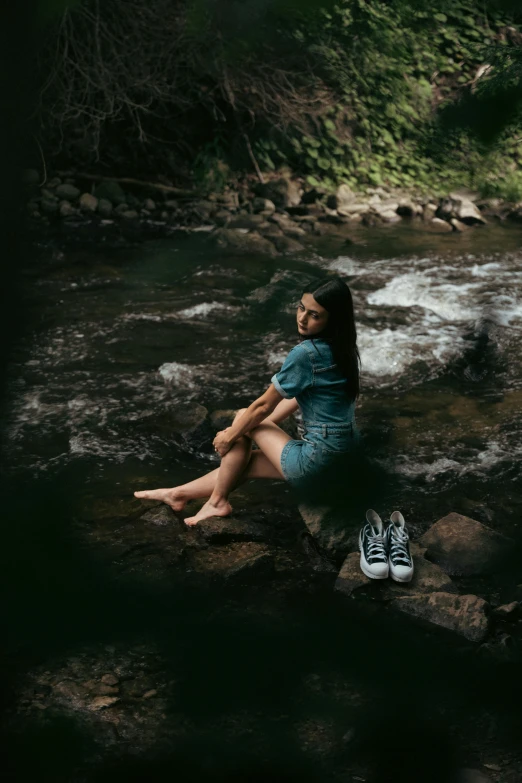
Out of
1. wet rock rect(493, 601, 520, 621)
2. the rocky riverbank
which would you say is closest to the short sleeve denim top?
wet rock rect(493, 601, 520, 621)

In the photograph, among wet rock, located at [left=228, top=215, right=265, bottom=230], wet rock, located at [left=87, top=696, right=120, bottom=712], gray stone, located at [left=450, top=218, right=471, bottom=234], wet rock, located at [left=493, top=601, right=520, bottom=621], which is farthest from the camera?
gray stone, located at [left=450, top=218, right=471, bottom=234]

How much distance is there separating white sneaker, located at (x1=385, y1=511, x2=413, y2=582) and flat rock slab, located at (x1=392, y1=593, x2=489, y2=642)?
0.10 metres

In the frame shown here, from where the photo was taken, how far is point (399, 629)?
3.64 meters

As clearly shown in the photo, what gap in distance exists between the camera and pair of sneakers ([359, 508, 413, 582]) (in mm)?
3811

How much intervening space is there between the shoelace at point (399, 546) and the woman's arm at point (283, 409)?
2.68 feet

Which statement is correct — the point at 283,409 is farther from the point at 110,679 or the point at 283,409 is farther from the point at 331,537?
the point at 110,679

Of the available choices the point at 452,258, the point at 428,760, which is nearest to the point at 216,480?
the point at 428,760

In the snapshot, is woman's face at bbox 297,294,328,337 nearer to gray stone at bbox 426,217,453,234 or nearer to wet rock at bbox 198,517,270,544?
wet rock at bbox 198,517,270,544

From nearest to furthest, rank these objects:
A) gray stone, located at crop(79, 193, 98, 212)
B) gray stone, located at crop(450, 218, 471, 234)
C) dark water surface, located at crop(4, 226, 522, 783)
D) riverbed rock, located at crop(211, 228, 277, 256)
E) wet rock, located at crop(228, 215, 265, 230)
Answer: dark water surface, located at crop(4, 226, 522, 783), riverbed rock, located at crop(211, 228, 277, 256), wet rock, located at crop(228, 215, 265, 230), gray stone, located at crop(79, 193, 98, 212), gray stone, located at crop(450, 218, 471, 234)

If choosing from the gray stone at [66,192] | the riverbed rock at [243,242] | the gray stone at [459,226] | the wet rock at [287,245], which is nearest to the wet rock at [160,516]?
the riverbed rock at [243,242]

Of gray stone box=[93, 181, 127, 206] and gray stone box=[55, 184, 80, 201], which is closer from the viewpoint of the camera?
gray stone box=[55, 184, 80, 201]

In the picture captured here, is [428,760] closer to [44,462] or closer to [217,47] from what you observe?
[44,462]

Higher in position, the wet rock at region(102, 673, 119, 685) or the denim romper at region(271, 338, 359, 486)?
the denim romper at region(271, 338, 359, 486)

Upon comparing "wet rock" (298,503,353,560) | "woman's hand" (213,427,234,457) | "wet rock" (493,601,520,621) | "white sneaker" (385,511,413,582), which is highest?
"woman's hand" (213,427,234,457)
